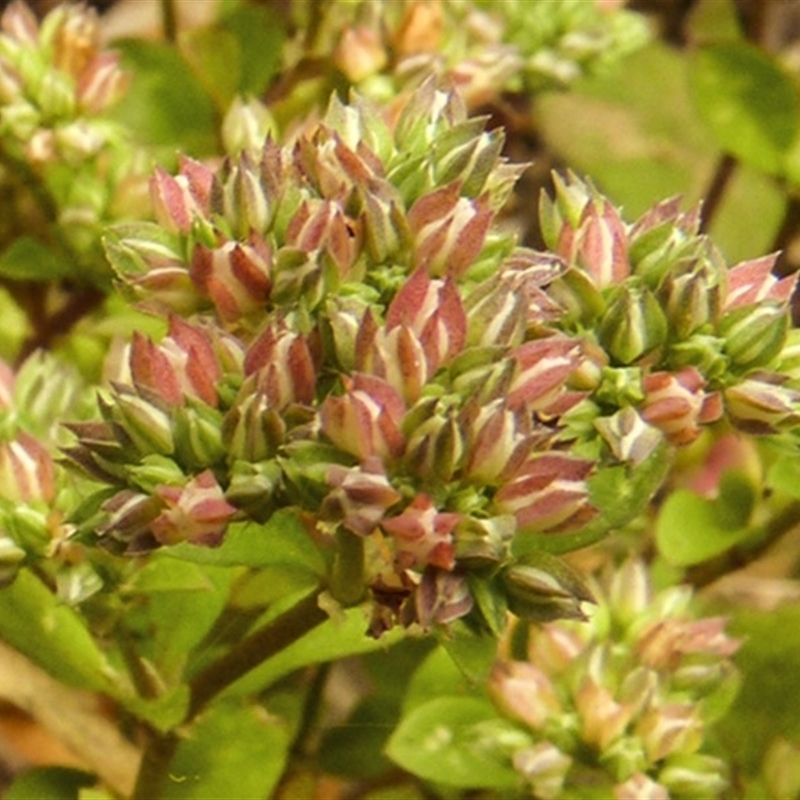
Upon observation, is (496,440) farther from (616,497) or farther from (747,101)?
(747,101)

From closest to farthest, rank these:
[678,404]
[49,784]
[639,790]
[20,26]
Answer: [678,404] < [639,790] < [49,784] < [20,26]

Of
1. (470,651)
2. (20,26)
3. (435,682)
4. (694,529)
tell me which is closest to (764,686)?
(694,529)

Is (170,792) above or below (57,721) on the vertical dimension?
above

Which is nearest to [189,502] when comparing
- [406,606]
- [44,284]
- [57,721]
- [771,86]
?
[406,606]

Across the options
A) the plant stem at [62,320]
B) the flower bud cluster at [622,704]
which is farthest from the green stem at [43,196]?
the flower bud cluster at [622,704]

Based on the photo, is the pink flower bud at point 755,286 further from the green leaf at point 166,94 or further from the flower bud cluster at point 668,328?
the green leaf at point 166,94

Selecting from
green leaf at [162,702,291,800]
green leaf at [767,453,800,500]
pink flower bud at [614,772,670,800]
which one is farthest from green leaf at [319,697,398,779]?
green leaf at [767,453,800,500]

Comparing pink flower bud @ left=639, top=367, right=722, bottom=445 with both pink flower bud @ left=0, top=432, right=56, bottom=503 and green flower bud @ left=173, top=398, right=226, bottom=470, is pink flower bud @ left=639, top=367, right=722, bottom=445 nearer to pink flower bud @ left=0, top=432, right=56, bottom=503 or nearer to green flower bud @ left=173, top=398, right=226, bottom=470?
green flower bud @ left=173, top=398, right=226, bottom=470

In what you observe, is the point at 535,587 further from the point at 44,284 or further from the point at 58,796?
the point at 44,284
